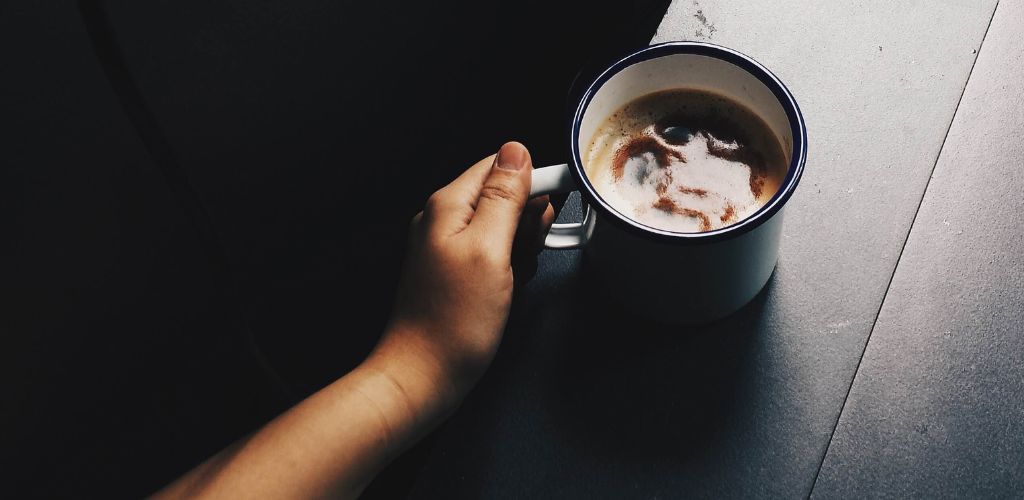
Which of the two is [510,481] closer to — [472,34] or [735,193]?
[735,193]

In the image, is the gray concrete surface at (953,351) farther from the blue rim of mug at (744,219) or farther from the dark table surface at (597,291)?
the blue rim of mug at (744,219)

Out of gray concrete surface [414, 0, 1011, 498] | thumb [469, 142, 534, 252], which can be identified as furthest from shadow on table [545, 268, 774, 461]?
thumb [469, 142, 534, 252]

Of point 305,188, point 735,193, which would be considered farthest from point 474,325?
point 305,188

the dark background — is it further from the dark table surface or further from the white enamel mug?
the white enamel mug

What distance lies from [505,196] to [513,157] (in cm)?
2

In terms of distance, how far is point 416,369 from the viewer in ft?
1.61

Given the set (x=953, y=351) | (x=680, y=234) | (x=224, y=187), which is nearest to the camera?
(x=680, y=234)

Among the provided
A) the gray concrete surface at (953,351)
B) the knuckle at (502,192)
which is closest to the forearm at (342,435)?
→ the knuckle at (502,192)

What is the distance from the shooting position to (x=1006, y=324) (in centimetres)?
54

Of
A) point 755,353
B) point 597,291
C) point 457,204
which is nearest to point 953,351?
point 755,353

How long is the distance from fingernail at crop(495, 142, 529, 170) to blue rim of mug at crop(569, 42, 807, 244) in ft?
0.12

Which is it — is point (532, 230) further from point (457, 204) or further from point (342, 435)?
point (342, 435)

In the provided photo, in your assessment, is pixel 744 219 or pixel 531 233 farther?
pixel 531 233

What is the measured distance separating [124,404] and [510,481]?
1.26 ft
